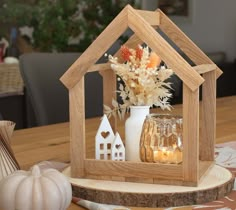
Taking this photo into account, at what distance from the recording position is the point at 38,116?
1973 mm

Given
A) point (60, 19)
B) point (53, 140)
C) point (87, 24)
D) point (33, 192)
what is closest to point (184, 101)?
point (33, 192)

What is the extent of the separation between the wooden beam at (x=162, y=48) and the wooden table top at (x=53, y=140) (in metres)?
0.41

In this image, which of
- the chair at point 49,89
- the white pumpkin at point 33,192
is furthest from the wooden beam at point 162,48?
the chair at point 49,89

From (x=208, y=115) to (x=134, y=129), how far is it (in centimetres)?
16

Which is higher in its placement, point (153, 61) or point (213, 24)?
point (213, 24)

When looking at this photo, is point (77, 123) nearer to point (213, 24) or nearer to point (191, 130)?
point (191, 130)

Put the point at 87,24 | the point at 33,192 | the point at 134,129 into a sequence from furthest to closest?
the point at 87,24 < the point at 134,129 < the point at 33,192

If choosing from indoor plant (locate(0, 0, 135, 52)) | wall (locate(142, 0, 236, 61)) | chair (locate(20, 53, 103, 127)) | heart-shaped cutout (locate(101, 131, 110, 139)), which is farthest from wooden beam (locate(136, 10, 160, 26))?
wall (locate(142, 0, 236, 61))

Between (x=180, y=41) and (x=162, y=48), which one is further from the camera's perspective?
(x=180, y=41)

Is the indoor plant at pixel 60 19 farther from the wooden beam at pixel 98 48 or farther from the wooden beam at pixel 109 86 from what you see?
the wooden beam at pixel 98 48

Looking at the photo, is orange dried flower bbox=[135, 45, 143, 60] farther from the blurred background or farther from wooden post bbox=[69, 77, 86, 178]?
the blurred background

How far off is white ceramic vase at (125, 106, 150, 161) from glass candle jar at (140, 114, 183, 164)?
0.11 feet

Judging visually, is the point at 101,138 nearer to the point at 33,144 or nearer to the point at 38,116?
the point at 33,144

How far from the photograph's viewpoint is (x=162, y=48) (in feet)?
2.70
